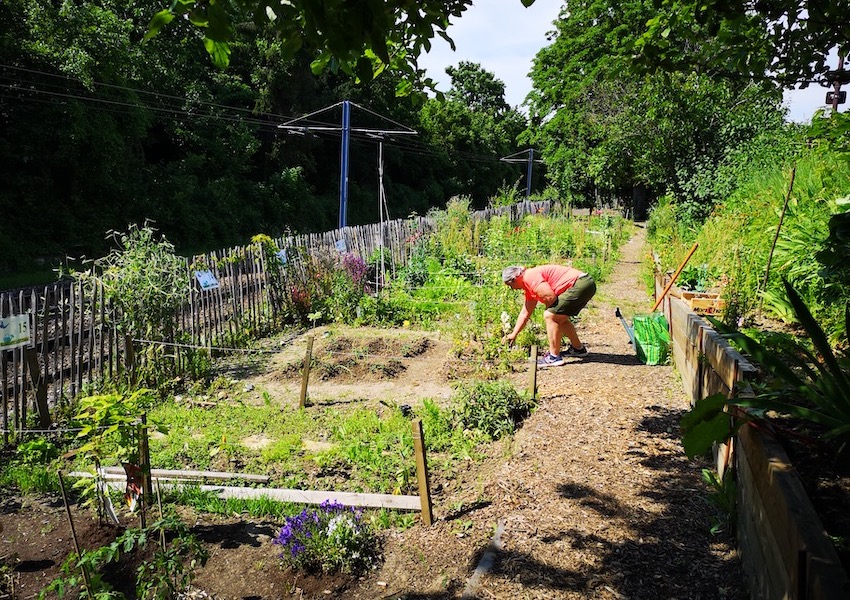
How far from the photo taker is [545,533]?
3.44 meters

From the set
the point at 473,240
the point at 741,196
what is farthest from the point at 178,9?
the point at 473,240

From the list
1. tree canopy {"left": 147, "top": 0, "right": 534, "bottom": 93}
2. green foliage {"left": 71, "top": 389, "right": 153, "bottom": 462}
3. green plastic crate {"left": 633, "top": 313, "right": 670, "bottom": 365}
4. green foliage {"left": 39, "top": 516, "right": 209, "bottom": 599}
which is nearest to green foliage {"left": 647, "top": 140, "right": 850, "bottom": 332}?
green plastic crate {"left": 633, "top": 313, "right": 670, "bottom": 365}

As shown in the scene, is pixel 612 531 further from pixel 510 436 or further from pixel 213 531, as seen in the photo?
pixel 213 531

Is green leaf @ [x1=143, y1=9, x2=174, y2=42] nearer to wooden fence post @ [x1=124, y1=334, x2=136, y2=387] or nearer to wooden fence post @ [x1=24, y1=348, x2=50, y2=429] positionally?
wooden fence post @ [x1=24, y1=348, x2=50, y2=429]

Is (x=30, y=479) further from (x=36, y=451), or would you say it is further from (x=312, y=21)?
(x=312, y=21)

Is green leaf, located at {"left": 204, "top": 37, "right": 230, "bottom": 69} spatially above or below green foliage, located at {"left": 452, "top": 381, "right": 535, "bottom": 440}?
above

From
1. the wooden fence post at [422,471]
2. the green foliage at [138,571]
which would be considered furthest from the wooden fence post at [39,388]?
the wooden fence post at [422,471]

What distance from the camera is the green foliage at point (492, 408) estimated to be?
5172 mm

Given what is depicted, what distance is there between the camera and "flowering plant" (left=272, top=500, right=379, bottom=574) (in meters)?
3.46

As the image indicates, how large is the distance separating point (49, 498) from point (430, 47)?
4.27 meters

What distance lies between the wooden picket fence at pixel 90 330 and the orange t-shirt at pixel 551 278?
163 inches

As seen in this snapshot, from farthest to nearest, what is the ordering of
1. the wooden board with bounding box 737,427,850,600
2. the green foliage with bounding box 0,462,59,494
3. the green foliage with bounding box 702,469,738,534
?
1. the green foliage with bounding box 0,462,59,494
2. the green foliage with bounding box 702,469,738,534
3. the wooden board with bounding box 737,427,850,600

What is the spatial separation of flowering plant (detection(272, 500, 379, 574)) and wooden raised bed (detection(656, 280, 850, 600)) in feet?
6.81

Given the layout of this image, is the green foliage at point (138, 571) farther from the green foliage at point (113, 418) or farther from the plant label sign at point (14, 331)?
the plant label sign at point (14, 331)
